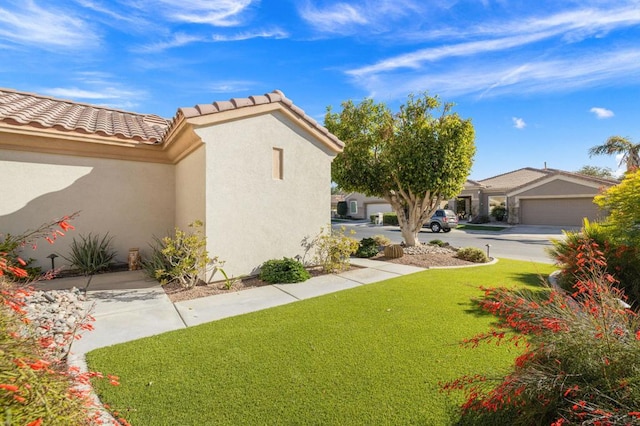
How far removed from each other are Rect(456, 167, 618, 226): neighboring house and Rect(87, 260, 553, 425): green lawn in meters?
26.0

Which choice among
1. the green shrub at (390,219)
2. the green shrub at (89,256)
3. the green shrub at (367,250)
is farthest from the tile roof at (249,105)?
the green shrub at (390,219)

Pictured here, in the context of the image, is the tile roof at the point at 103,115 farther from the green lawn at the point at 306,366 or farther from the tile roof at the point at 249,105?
the green lawn at the point at 306,366

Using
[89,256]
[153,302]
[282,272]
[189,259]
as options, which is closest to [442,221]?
[282,272]

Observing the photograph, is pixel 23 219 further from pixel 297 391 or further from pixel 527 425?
pixel 527 425

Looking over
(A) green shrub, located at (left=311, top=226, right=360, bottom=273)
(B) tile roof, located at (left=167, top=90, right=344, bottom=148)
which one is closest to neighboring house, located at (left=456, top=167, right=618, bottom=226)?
(A) green shrub, located at (left=311, top=226, right=360, bottom=273)

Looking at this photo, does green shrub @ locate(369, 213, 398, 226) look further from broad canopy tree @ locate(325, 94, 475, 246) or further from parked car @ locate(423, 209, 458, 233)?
broad canopy tree @ locate(325, 94, 475, 246)

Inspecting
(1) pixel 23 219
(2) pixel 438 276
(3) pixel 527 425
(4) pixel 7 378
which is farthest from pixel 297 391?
(1) pixel 23 219

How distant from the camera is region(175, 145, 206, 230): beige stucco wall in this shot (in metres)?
7.02

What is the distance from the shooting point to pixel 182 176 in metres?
8.70

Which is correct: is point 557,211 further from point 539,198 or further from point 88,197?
point 88,197

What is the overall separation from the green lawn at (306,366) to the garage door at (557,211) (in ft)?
89.8

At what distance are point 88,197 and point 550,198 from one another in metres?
33.6

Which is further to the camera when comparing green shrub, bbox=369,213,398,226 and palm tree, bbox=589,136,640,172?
green shrub, bbox=369,213,398,226

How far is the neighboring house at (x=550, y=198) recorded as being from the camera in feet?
79.3
